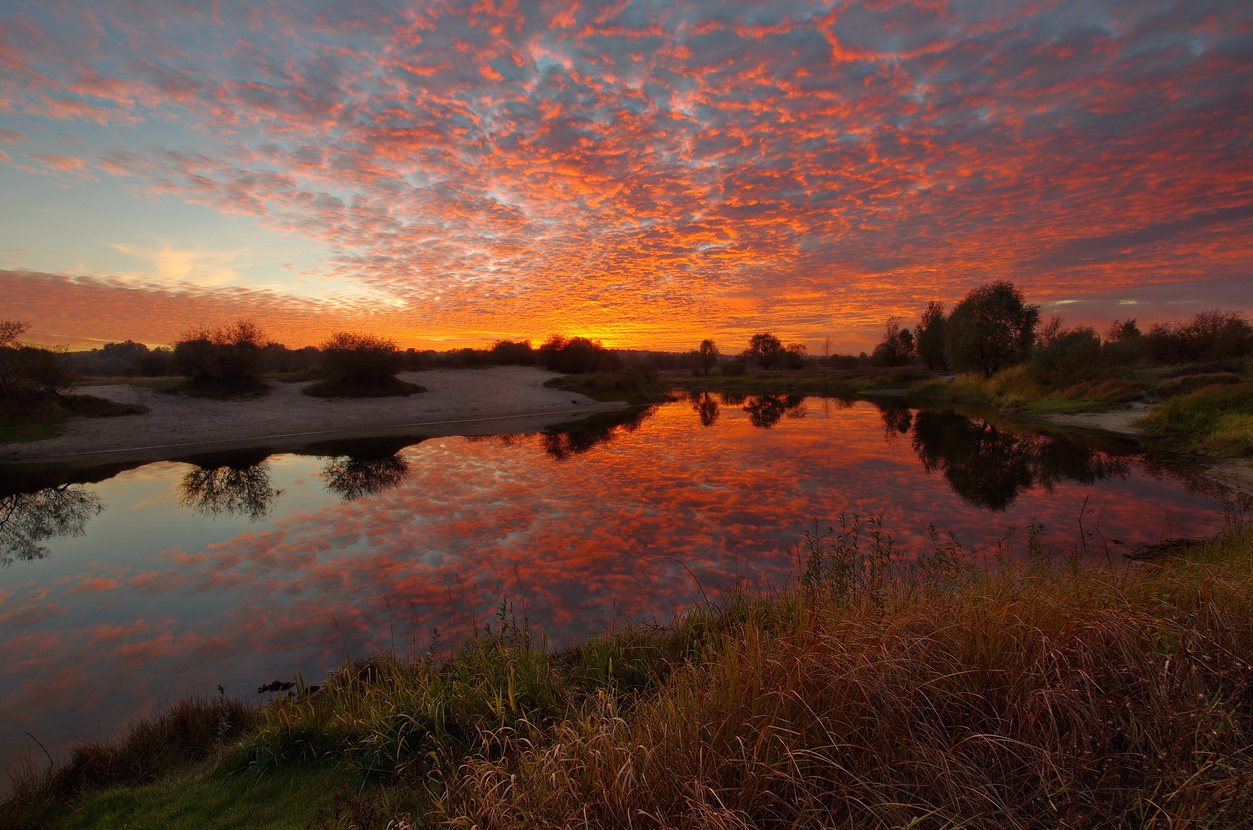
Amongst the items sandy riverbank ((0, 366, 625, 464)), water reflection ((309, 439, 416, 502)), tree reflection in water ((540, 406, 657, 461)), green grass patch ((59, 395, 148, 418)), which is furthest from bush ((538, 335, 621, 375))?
green grass patch ((59, 395, 148, 418))

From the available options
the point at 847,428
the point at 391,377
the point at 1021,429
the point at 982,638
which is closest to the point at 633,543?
the point at 982,638

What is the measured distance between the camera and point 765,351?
8594 cm

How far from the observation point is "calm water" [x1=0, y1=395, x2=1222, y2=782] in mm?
5320

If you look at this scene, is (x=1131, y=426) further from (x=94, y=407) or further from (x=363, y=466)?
(x=94, y=407)

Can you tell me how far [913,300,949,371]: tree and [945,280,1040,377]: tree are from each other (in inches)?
786

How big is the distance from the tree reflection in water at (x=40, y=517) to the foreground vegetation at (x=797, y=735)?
24.7 feet

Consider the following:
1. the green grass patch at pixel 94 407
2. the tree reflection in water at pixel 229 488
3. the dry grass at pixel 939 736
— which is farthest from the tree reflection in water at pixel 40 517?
the dry grass at pixel 939 736

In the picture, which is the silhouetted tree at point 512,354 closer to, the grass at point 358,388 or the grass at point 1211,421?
the grass at point 358,388

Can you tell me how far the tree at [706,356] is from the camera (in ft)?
265

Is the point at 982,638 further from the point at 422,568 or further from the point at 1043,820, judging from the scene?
the point at 422,568

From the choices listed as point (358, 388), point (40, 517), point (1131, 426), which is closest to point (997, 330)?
point (1131, 426)

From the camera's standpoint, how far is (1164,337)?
130 ft

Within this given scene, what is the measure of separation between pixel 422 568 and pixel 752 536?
5.38m

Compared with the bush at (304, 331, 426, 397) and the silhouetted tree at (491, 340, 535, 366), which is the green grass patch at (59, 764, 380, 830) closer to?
the bush at (304, 331, 426, 397)
